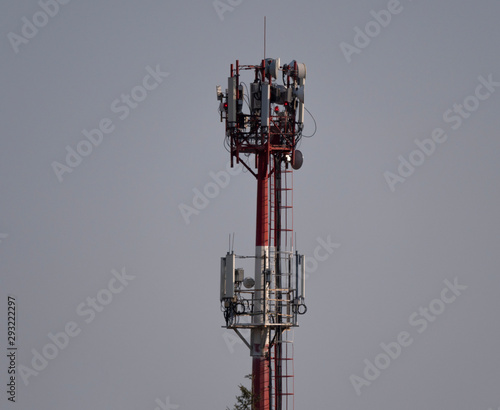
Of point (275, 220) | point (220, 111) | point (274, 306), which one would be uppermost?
point (220, 111)

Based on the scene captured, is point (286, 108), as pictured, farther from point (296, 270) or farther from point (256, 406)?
point (256, 406)

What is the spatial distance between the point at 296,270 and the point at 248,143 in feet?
28.0

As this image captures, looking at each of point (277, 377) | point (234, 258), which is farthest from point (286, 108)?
point (277, 377)

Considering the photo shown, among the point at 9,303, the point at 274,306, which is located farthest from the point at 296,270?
the point at 9,303

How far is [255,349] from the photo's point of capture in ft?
289

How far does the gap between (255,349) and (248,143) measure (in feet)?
42.2

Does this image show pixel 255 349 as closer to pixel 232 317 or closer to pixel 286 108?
pixel 232 317

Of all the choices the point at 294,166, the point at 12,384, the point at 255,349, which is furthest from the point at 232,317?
the point at 12,384

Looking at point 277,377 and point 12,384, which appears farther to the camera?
point 12,384

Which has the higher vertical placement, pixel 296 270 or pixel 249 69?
pixel 249 69

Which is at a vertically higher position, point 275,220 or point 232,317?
point 275,220

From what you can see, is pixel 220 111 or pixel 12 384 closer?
pixel 220 111

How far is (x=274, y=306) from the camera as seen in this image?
8812cm

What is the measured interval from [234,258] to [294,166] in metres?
7.35
